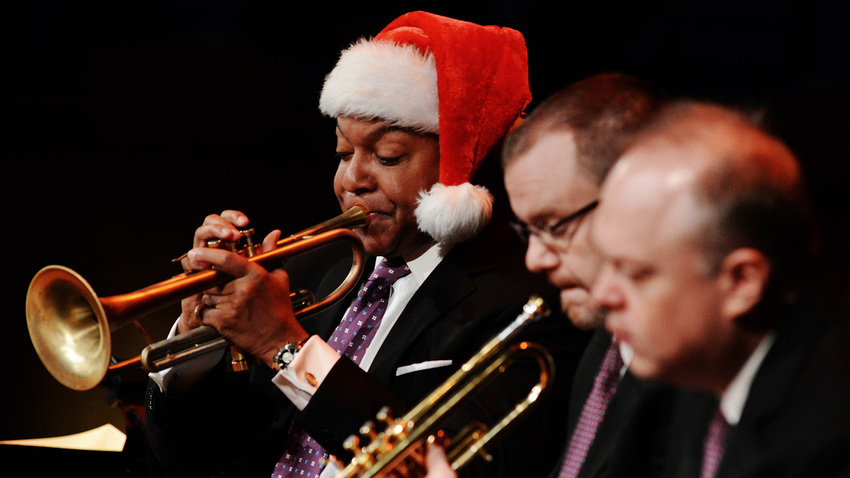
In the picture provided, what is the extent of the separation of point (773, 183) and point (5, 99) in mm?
3558

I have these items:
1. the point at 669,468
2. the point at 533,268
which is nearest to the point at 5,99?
the point at 533,268

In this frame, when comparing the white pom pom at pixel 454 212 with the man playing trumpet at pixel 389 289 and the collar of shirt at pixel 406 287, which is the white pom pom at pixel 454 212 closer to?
the man playing trumpet at pixel 389 289

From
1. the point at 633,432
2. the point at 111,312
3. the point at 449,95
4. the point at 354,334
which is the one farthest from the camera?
the point at 354,334

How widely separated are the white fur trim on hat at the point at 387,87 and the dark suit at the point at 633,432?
3.51 feet

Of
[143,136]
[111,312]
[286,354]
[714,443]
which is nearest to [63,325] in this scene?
[111,312]

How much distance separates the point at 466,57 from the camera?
2.40 m

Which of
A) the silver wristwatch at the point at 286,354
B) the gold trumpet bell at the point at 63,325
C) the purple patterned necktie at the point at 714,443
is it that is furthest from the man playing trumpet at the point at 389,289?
the purple patterned necktie at the point at 714,443

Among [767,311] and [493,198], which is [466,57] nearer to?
[493,198]

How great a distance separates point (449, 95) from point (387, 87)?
180 millimetres

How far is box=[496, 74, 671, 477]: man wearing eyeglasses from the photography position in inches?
67.7

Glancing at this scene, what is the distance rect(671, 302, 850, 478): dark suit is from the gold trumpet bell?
5.60ft

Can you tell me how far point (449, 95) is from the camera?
238 centimetres

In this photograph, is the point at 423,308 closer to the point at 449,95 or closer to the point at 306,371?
the point at 306,371

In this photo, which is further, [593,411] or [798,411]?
[593,411]
